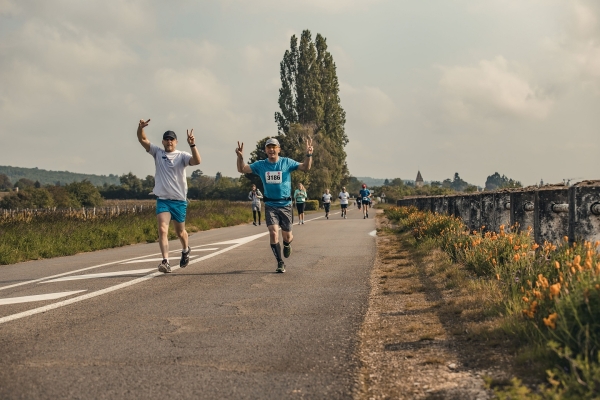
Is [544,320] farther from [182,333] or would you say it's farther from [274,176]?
[274,176]

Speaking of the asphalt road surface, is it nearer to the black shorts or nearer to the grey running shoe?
the grey running shoe

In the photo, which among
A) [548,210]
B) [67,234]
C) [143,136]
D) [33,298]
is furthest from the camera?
[67,234]

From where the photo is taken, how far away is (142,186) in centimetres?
15338

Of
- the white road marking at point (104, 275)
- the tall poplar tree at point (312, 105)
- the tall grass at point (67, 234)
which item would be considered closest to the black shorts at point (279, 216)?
the white road marking at point (104, 275)

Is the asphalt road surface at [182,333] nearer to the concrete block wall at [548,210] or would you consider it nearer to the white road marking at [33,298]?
the white road marking at [33,298]

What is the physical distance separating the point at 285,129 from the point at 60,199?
43.4 metres

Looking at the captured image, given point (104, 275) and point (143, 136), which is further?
point (143, 136)

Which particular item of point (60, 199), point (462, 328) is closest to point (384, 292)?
point (462, 328)

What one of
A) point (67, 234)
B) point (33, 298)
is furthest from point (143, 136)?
point (67, 234)

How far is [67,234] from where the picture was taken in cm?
1548

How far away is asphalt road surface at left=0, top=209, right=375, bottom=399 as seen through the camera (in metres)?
3.43

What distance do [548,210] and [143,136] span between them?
570 cm

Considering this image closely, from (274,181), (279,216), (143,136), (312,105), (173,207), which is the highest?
(312,105)

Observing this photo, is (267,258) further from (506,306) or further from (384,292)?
(506,306)
